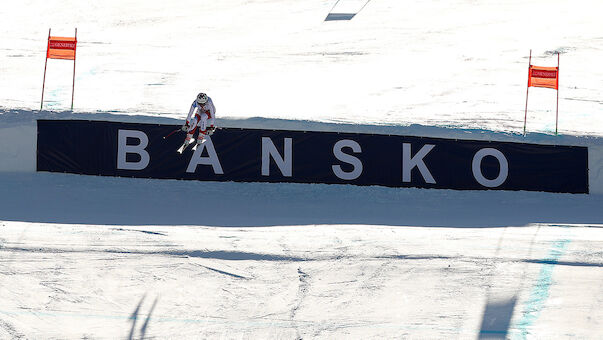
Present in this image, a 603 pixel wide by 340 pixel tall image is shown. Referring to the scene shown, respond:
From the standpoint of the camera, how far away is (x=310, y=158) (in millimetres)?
14922

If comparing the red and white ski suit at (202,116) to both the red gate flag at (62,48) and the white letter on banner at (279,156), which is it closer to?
the white letter on banner at (279,156)

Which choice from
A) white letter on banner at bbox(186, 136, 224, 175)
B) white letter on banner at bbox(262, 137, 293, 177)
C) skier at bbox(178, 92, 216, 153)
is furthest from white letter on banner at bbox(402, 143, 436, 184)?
skier at bbox(178, 92, 216, 153)

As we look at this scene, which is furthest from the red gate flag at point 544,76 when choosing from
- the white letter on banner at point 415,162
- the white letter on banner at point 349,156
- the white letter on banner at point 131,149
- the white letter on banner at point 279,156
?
the white letter on banner at point 131,149

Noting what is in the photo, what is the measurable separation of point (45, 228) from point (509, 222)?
8.18m

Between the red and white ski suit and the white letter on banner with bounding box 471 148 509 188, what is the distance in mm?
5218

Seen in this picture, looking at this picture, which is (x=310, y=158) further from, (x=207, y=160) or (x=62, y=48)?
(x=62, y=48)

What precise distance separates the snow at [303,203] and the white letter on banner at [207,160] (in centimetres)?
36

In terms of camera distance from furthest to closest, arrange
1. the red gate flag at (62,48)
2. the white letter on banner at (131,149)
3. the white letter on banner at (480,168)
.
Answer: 1. the red gate flag at (62,48)
2. the white letter on banner at (131,149)
3. the white letter on banner at (480,168)

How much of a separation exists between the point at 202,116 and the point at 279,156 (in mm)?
2206

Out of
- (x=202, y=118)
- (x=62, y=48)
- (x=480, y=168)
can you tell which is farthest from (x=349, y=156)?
(x=62, y=48)

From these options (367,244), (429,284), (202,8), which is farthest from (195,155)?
(202,8)

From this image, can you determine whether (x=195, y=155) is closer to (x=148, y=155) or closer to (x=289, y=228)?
(x=148, y=155)

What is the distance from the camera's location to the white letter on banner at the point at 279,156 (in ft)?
48.9

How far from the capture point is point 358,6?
26.0 m
